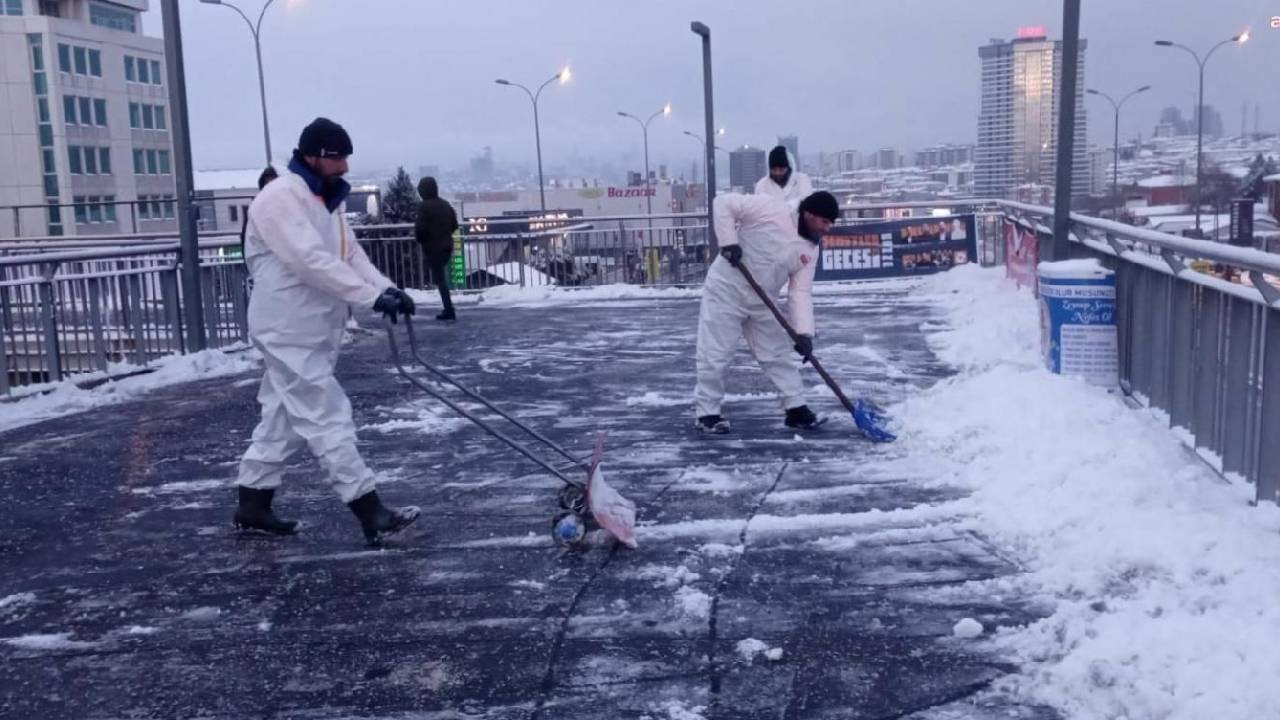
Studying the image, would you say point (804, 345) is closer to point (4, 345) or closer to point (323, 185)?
point (323, 185)

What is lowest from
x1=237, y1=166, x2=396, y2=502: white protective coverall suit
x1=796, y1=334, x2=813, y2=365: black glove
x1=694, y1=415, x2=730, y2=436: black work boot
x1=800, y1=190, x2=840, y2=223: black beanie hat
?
x1=694, y1=415, x2=730, y2=436: black work boot

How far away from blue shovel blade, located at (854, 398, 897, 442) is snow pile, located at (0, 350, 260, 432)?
6.12 meters

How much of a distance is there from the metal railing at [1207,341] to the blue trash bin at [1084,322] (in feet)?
0.29

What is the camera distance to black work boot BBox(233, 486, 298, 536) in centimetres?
590

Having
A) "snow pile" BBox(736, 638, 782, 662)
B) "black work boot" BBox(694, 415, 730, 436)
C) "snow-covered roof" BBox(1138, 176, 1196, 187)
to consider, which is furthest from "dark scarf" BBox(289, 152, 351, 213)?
"snow-covered roof" BBox(1138, 176, 1196, 187)

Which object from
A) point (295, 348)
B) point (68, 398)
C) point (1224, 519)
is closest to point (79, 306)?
point (68, 398)

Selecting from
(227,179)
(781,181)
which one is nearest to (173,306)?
(781,181)

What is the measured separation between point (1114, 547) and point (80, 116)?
2657 inches

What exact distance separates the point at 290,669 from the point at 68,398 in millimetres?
6629

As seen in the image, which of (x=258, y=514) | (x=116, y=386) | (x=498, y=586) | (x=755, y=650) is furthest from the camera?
(x=116, y=386)

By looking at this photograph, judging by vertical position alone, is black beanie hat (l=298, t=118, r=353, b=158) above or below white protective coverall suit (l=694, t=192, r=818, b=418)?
above

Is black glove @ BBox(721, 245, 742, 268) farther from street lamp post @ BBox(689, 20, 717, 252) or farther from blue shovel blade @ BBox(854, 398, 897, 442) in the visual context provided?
street lamp post @ BBox(689, 20, 717, 252)

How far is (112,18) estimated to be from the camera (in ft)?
225

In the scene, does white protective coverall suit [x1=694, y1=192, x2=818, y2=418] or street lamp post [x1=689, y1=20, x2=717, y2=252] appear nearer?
white protective coverall suit [x1=694, y1=192, x2=818, y2=418]
